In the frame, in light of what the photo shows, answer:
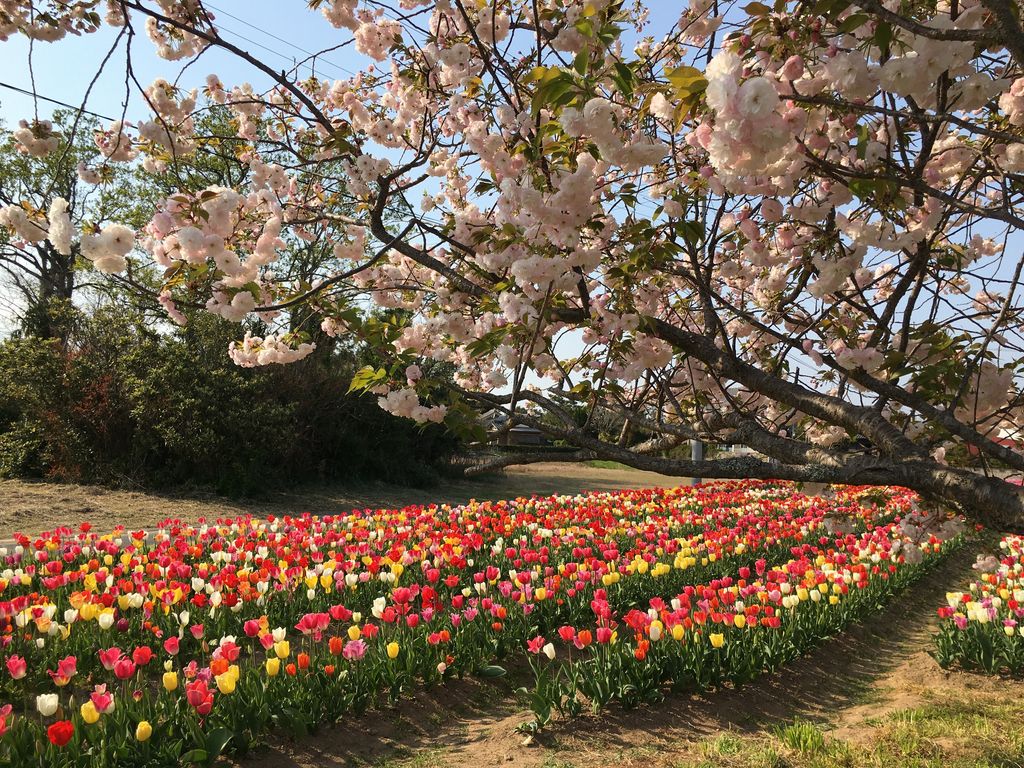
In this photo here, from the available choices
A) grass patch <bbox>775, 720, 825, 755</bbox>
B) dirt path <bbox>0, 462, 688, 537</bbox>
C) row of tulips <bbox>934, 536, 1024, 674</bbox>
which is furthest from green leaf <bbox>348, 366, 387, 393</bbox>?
dirt path <bbox>0, 462, 688, 537</bbox>

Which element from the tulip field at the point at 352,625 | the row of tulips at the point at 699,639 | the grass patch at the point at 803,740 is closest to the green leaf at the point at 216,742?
the tulip field at the point at 352,625

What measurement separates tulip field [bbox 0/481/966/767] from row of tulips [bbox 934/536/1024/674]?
0.05m

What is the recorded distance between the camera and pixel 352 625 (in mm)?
4250

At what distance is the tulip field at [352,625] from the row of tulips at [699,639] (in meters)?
0.01

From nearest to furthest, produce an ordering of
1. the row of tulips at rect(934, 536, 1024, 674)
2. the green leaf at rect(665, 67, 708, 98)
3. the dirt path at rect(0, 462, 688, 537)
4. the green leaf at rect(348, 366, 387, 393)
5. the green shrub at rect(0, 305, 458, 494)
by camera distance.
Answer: the green leaf at rect(665, 67, 708, 98)
the green leaf at rect(348, 366, 387, 393)
the row of tulips at rect(934, 536, 1024, 674)
the dirt path at rect(0, 462, 688, 537)
the green shrub at rect(0, 305, 458, 494)

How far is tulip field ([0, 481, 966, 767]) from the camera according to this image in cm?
270

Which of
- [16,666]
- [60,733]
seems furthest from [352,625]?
[60,733]

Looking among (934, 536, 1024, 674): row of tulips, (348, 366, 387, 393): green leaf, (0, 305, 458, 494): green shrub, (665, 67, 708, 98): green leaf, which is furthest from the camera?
(0, 305, 458, 494): green shrub

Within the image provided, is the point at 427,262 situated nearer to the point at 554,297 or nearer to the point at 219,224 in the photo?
the point at 554,297

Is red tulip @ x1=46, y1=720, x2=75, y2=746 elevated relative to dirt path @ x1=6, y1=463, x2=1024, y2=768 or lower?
elevated

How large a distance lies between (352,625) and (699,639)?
2.08m

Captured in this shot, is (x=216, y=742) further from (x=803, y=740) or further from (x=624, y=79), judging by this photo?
(x=624, y=79)

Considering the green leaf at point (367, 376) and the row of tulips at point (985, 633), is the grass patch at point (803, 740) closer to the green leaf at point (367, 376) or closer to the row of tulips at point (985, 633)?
the row of tulips at point (985, 633)

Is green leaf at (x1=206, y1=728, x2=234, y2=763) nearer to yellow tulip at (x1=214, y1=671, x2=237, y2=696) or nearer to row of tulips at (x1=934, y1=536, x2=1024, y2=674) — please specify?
yellow tulip at (x1=214, y1=671, x2=237, y2=696)
